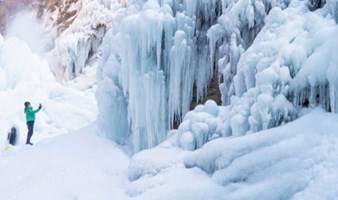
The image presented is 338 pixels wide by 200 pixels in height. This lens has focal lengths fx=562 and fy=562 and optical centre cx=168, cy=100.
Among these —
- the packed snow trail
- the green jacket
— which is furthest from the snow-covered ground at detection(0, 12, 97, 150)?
the packed snow trail

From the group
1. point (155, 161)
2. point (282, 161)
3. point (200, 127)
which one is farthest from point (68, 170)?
point (282, 161)

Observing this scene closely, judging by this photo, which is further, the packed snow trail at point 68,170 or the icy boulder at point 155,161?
the packed snow trail at point 68,170

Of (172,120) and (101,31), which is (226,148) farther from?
(101,31)

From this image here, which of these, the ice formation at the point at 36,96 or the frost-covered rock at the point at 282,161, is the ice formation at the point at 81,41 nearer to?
the ice formation at the point at 36,96

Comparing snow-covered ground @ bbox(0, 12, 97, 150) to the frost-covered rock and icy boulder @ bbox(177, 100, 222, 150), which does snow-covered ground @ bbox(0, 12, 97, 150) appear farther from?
the frost-covered rock

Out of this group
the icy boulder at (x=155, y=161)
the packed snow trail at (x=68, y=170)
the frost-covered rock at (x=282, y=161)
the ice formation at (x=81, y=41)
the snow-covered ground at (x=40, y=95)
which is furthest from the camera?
the ice formation at (x=81, y=41)

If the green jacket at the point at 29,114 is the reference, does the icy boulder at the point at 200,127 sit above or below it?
above

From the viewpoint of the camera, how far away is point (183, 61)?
801cm

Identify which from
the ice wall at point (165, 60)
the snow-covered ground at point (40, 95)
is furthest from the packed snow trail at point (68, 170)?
the snow-covered ground at point (40, 95)

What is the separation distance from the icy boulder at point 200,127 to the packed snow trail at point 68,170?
3.40 feet

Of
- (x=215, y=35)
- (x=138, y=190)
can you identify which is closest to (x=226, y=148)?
(x=138, y=190)

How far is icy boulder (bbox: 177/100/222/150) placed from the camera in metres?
6.64

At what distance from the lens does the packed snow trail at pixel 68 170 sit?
7.41 meters

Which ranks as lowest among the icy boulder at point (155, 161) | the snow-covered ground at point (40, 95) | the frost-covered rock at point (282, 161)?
the snow-covered ground at point (40, 95)
